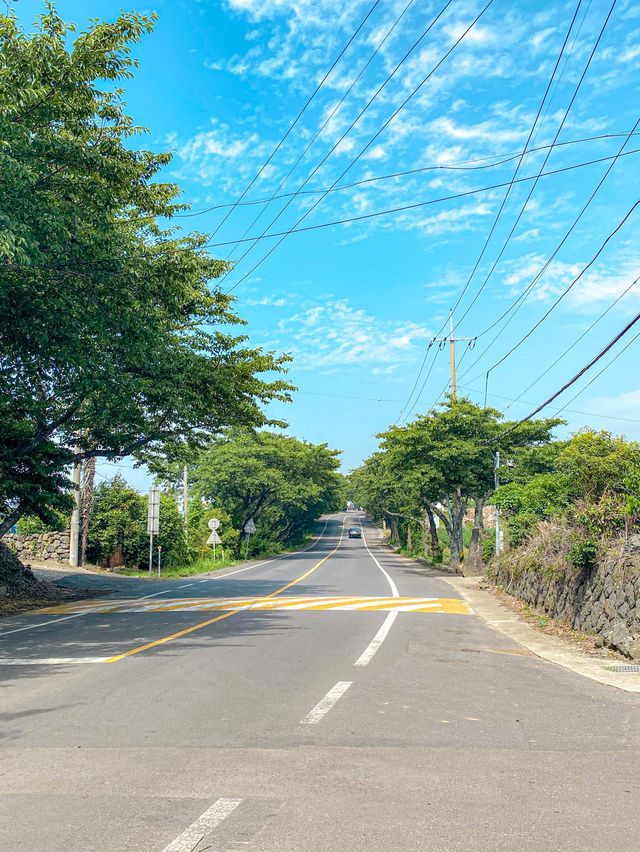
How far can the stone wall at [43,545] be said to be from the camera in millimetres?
33188

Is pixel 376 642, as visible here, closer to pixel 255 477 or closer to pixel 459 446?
pixel 459 446

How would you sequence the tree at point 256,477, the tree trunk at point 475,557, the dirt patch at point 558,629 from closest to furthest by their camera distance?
A: the dirt patch at point 558,629 < the tree trunk at point 475,557 < the tree at point 256,477

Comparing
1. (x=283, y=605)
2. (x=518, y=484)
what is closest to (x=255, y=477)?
(x=518, y=484)

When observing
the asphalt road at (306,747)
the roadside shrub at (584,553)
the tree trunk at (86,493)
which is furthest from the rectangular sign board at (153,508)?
the roadside shrub at (584,553)

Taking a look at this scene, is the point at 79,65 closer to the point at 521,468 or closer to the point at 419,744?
the point at 419,744

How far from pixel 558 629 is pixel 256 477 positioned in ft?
135

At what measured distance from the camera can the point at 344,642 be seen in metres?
11.6

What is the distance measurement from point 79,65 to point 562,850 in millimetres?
10912

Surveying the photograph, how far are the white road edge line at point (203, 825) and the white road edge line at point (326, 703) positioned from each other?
6.88 ft

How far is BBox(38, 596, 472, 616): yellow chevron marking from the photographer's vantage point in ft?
55.6

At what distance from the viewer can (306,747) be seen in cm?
573

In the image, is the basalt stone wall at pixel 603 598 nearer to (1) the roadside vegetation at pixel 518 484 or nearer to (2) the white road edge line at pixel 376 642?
(1) the roadside vegetation at pixel 518 484

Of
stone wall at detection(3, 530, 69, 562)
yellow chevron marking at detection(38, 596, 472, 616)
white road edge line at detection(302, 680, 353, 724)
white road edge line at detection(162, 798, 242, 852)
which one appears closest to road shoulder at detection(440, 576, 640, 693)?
yellow chevron marking at detection(38, 596, 472, 616)

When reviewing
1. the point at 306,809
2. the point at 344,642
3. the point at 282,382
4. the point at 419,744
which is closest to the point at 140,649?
the point at 344,642
